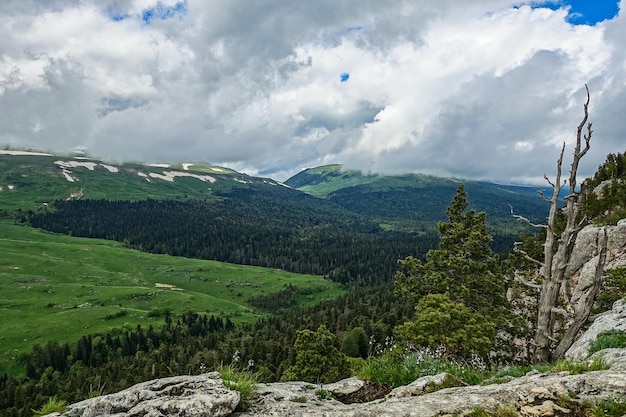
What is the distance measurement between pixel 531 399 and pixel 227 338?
137 m

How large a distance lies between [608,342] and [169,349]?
138m

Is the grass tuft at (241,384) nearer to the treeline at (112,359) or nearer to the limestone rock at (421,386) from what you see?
the limestone rock at (421,386)

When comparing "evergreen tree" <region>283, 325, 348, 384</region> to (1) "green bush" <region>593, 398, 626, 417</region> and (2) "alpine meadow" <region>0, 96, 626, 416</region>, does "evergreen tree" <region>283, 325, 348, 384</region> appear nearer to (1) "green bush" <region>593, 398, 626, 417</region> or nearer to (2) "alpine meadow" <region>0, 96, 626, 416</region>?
(2) "alpine meadow" <region>0, 96, 626, 416</region>

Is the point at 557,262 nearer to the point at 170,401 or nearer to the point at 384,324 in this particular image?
the point at 170,401

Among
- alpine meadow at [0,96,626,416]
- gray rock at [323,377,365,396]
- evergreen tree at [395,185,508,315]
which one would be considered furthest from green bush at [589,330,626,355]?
evergreen tree at [395,185,508,315]

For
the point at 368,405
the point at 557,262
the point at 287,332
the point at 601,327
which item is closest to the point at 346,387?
the point at 368,405

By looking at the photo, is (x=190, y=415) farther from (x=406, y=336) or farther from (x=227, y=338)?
(x=227, y=338)

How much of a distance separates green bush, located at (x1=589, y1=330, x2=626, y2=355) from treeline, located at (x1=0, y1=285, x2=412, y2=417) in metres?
76.4

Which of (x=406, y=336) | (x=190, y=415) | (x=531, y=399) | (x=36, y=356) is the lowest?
(x=36, y=356)

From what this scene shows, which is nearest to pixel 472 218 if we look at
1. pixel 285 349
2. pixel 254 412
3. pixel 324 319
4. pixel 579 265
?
pixel 579 265

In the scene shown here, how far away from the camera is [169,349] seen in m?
128

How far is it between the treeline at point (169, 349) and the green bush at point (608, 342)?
76375 mm

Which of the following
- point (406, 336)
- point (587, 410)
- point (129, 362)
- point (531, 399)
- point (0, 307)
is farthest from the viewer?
point (0, 307)

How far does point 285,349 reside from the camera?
100 metres
